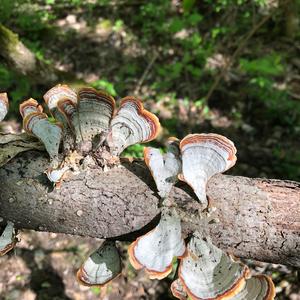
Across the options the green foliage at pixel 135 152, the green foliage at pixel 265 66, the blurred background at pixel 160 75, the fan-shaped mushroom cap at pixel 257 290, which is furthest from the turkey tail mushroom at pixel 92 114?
the green foliage at pixel 265 66

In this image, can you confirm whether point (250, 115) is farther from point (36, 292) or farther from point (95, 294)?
point (36, 292)

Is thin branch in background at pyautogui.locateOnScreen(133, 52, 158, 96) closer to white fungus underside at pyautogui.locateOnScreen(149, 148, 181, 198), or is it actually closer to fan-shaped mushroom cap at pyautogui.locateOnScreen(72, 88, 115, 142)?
fan-shaped mushroom cap at pyautogui.locateOnScreen(72, 88, 115, 142)

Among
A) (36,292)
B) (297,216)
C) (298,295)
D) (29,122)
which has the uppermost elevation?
(29,122)

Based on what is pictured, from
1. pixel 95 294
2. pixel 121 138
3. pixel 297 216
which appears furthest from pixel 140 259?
pixel 95 294

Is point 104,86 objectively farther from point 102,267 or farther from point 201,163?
point 201,163

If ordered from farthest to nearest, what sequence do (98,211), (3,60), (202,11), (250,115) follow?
(202,11), (250,115), (3,60), (98,211)

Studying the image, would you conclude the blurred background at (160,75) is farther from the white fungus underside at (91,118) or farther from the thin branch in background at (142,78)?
the white fungus underside at (91,118)

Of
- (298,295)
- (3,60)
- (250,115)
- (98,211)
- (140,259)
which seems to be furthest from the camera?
(250,115)
